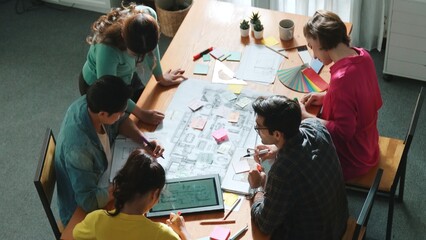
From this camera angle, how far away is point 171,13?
4059 mm

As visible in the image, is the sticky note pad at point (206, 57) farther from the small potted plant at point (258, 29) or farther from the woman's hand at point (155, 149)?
the woman's hand at point (155, 149)

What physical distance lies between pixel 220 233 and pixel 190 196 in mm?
217

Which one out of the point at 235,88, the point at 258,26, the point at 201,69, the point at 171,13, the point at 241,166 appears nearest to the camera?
the point at 241,166

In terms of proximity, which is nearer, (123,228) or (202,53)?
(123,228)

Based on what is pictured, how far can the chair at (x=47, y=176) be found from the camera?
2.31 m

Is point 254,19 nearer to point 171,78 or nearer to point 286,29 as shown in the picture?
point 286,29

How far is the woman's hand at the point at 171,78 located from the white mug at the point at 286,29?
1.87 feet

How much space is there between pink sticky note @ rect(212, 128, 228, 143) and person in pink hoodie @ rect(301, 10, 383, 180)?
361mm

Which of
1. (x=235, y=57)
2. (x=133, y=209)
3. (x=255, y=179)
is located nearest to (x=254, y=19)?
(x=235, y=57)

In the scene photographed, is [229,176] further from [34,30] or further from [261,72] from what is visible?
[34,30]

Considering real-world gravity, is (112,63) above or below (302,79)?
above

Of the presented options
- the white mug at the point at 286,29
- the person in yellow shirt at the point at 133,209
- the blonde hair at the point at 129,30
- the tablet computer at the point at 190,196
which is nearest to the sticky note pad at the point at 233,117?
the tablet computer at the point at 190,196

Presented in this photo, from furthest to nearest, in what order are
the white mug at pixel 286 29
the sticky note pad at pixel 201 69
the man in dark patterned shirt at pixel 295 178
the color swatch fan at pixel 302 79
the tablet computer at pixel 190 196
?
the white mug at pixel 286 29, the sticky note pad at pixel 201 69, the color swatch fan at pixel 302 79, the tablet computer at pixel 190 196, the man in dark patterned shirt at pixel 295 178

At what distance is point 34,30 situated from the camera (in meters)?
4.59
